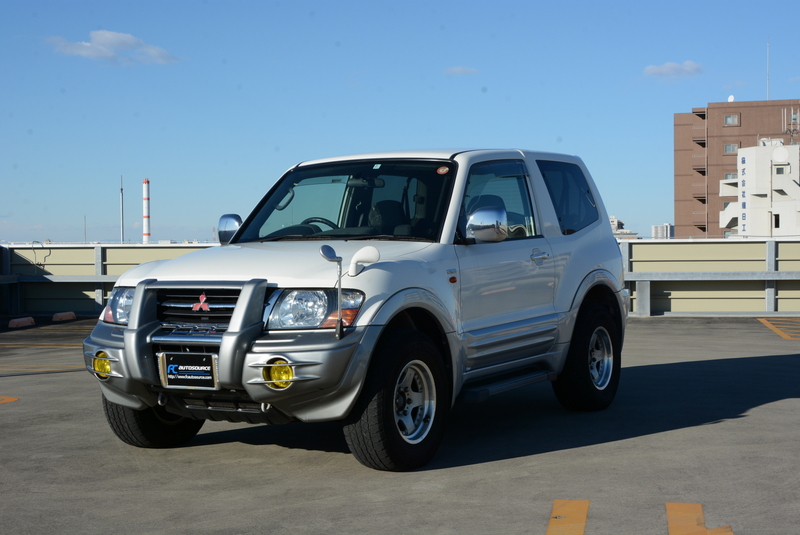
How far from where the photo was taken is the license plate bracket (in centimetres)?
516

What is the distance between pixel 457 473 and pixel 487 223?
1.58 metres

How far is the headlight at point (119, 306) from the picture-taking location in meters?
5.73

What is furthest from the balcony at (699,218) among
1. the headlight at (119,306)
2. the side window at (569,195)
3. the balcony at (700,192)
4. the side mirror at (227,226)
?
the headlight at (119,306)

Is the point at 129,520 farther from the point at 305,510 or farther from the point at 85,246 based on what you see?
the point at 85,246

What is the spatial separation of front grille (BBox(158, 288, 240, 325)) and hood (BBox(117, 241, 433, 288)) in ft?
0.29

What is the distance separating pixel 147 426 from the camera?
625cm

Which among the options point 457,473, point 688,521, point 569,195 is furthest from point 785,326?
point 688,521

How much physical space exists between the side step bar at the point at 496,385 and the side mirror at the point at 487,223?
3.28 ft

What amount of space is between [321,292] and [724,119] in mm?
95264

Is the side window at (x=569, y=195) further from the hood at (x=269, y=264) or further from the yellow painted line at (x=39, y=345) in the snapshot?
the yellow painted line at (x=39, y=345)

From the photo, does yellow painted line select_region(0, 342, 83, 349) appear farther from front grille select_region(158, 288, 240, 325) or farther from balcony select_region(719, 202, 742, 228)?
balcony select_region(719, 202, 742, 228)

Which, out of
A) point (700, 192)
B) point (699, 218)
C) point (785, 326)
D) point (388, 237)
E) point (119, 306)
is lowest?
point (785, 326)

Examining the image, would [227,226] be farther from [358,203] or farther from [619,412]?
[619,412]

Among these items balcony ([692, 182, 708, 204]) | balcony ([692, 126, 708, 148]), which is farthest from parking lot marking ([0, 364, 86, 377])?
balcony ([692, 182, 708, 204])
